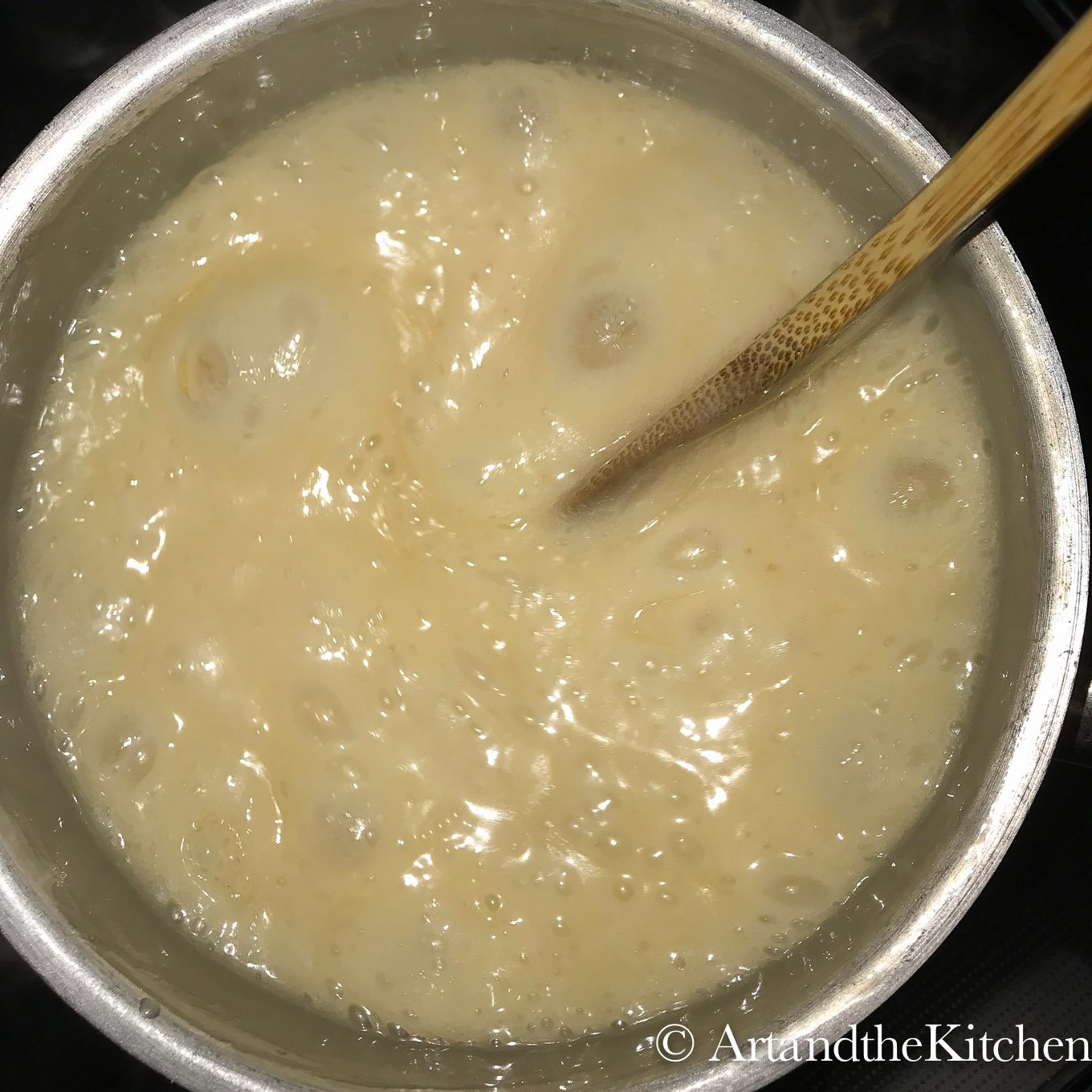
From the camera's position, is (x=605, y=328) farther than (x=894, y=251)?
Yes

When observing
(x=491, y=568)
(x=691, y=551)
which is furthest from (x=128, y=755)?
(x=691, y=551)

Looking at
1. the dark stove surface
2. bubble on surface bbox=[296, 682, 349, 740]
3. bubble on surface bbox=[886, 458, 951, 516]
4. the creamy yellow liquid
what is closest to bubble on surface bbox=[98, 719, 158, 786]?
the creamy yellow liquid

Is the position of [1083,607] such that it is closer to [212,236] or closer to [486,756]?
[486,756]

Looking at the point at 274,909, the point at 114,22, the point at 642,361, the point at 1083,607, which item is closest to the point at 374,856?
the point at 274,909

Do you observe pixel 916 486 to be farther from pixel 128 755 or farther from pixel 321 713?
pixel 128 755

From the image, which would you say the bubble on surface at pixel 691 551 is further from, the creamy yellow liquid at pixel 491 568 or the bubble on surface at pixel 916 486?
the bubble on surface at pixel 916 486

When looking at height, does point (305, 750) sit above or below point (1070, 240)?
below
